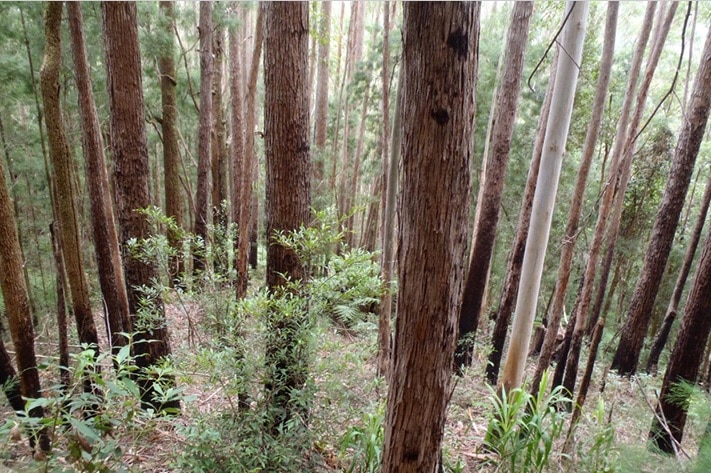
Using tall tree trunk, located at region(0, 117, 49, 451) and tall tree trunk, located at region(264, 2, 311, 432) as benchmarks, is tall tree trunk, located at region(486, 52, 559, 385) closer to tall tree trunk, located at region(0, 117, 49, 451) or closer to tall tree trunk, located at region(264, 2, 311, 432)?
tall tree trunk, located at region(264, 2, 311, 432)

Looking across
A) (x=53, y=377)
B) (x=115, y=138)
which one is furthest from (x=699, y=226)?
(x=53, y=377)

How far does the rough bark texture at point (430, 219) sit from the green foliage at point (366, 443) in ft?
2.93

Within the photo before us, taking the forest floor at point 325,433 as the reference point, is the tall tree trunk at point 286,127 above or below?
above

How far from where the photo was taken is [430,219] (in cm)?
159

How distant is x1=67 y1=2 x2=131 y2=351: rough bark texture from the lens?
3.78 meters

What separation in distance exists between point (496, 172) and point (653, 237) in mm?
2967

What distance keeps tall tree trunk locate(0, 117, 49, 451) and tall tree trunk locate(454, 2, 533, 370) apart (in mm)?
4978

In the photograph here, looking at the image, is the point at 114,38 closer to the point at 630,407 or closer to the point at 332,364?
the point at 332,364

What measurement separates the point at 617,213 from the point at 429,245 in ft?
17.8

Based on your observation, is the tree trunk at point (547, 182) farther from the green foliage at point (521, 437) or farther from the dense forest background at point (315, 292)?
the green foliage at point (521, 437)

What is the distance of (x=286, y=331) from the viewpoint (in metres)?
2.56

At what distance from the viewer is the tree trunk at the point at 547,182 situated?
10.0 feet

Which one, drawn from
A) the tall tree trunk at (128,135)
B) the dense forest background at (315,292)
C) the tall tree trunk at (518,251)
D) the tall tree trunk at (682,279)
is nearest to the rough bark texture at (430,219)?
the dense forest background at (315,292)

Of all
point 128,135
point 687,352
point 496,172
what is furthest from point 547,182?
point 128,135
